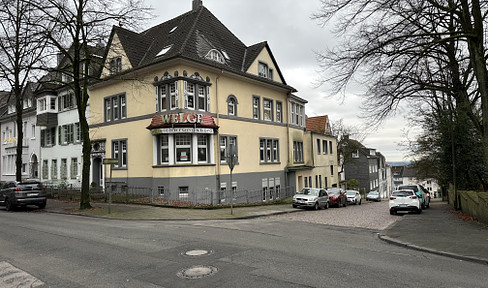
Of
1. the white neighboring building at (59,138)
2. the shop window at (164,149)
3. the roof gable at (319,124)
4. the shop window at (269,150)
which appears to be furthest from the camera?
the roof gable at (319,124)

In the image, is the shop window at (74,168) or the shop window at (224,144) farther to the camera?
the shop window at (74,168)

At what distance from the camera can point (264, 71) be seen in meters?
30.0

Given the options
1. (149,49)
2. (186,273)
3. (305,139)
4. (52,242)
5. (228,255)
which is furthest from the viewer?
(305,139)

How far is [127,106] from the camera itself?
82.3 feet

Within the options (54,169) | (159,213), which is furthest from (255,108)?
(54,169)

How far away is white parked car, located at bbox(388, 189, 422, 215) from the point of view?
19172 millimetres

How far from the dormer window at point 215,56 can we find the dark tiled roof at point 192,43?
11.7 inches

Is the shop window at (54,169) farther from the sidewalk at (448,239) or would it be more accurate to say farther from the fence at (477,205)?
the fence at (477,205)

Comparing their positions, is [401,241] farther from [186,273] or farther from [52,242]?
[52,242]

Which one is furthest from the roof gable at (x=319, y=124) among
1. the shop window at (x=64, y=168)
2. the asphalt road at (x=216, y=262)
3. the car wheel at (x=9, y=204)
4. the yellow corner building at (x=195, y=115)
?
the asphalt road at (x=216, y=262)

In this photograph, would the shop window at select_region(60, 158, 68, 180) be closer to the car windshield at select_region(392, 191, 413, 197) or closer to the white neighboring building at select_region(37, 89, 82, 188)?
the white neighboring building at select_region(37, 89, 82, 188)

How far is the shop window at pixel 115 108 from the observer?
25734 mm

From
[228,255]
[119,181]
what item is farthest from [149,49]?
[228,255]

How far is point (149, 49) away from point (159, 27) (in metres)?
4.62
